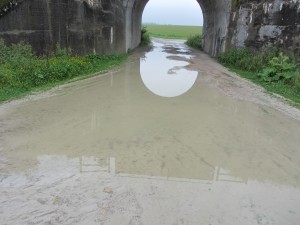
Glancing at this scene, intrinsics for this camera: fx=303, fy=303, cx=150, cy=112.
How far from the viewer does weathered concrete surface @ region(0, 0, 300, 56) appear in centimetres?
903

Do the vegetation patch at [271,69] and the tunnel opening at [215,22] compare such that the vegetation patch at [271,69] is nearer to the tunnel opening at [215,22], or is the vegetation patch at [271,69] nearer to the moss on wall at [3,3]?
the tunnel opening at [215,22]

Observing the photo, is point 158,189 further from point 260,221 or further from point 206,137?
point 206,137

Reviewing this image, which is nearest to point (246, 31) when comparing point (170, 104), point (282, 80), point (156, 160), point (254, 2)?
point (254, 2)

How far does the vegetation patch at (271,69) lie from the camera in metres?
8.58

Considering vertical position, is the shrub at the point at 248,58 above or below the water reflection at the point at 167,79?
above

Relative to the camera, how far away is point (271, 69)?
10.1 m

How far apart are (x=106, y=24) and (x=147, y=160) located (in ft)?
33.3

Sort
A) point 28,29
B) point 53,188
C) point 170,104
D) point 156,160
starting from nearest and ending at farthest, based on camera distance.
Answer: point 53,188 < point 156,160 < point 170,104 < point 28,29

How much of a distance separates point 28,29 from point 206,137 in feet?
22.0

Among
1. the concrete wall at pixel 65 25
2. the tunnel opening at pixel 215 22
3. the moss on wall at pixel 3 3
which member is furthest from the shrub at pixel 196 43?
the moss on wall at pixel 3 3

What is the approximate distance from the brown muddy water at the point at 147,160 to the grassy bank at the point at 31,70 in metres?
0.80

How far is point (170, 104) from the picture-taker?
22.1ft

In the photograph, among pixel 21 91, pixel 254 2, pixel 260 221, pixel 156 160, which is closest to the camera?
pixel 260 221

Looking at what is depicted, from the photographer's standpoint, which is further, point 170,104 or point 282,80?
point 282,80
